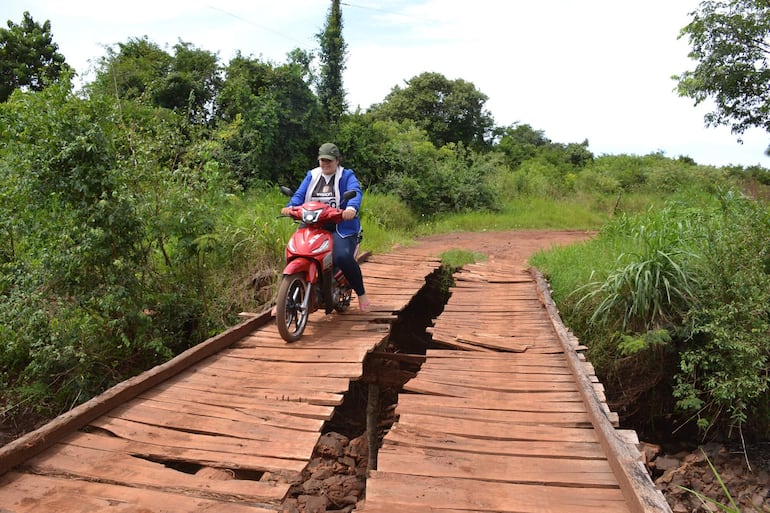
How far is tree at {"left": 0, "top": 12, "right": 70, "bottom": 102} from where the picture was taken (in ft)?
57.4

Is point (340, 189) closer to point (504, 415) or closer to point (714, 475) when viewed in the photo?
point (504, 415)

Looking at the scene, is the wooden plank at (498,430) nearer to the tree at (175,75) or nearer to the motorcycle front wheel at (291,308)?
the motorcycle front wheel at (291,308)

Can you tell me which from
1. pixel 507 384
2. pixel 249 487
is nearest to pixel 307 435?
pixel 249 487

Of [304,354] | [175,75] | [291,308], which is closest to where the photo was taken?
[304,354]

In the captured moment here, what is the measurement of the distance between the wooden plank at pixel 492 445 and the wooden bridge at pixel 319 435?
1 centimetres

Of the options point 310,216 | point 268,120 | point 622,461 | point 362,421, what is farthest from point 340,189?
point 268,120

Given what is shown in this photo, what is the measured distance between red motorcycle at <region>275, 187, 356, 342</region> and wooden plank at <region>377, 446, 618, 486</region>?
1827 mm

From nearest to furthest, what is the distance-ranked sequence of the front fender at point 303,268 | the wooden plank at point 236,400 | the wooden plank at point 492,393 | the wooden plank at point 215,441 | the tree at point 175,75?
the wooden plank at point 215,441, the wooden plank at point 236,400, the wooden plank at point 492,393, the front fender at point 303,268, the tree at point 175,75

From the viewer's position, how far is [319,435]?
9.88 ft

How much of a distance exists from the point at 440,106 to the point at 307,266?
20365mm

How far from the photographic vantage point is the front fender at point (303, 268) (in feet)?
14.5

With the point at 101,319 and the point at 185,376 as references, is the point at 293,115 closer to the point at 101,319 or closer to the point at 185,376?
the point at 101,319

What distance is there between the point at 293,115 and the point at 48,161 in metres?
7.80

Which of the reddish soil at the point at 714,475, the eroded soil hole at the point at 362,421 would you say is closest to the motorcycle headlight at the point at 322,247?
the eroded soil hole at the point at 362,421
